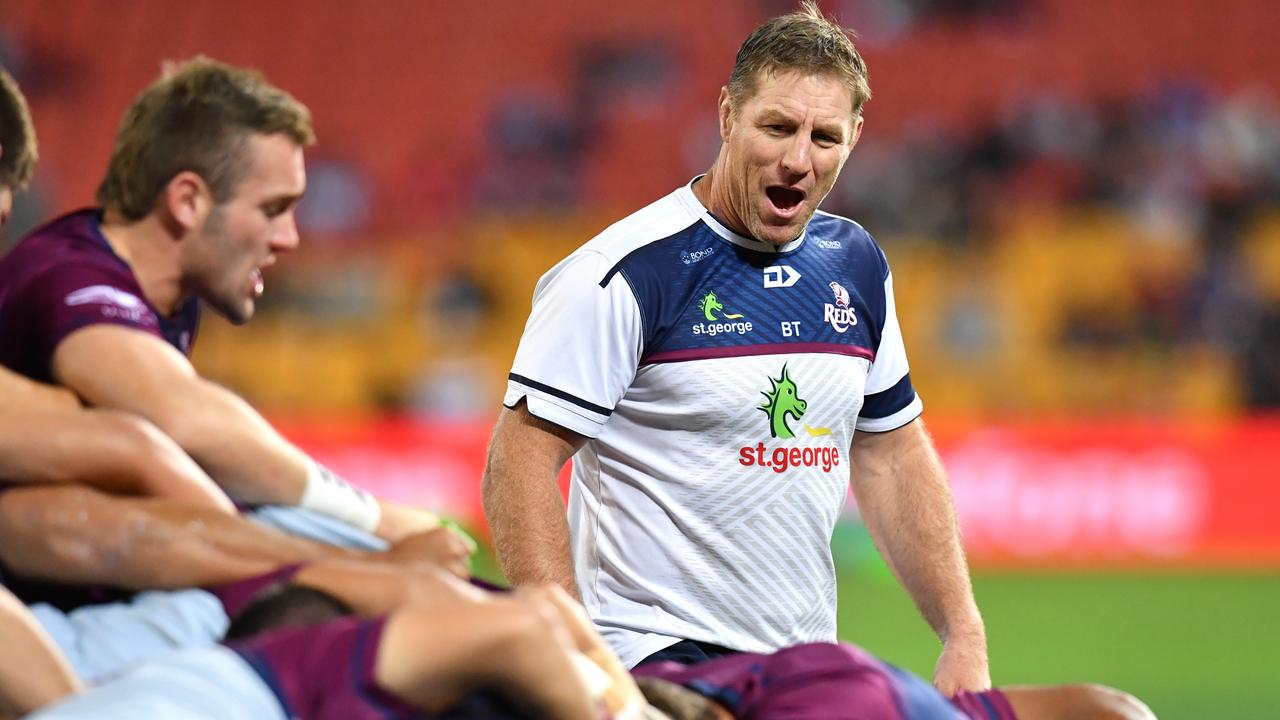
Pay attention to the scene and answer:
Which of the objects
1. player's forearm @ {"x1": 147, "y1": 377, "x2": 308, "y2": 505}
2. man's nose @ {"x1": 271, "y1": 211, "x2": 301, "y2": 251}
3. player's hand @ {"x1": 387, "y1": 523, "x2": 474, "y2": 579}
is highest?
man's nose @ {"x1": 271, "y1": 211, "x2": 301, "y2": 251}

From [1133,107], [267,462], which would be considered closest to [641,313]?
[267,462]

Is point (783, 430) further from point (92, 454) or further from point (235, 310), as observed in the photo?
point (92, 454)

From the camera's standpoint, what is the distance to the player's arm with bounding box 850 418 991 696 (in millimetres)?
4184

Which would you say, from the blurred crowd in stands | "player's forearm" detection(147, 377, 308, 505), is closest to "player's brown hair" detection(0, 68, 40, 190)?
"player's forearm" detection(147, 377, 308, 505)

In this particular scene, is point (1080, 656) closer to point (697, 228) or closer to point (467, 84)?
point (697, 228)

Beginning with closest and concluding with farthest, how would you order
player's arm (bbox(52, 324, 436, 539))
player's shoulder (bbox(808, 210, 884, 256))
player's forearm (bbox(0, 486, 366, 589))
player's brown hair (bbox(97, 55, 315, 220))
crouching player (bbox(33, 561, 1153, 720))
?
crouching player (bbox(33, 561, 1153, 720)) → player's forearm (bbox(0, 486, 366, 589)) → player's arm (bbox(52, 324, 436, 539)) → player's brown hair (bbox(97, 55, 315, 220)) → player's shoulder (bbox(808, 210, 884, 256))

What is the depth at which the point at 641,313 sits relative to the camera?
3.84m

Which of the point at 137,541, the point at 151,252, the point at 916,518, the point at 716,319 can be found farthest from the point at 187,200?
the point at 916,518

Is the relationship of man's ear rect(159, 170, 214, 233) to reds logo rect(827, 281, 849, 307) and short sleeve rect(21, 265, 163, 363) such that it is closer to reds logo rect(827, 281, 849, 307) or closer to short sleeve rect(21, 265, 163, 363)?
short sleeve rect(21, 265, 163, 363)

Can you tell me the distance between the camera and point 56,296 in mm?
3260

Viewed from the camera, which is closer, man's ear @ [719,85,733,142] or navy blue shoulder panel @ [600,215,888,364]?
navy blue shoulder panel @ [600,215,888,364]

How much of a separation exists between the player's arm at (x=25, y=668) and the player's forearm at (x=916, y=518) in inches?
90.8

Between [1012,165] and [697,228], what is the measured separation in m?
12.9

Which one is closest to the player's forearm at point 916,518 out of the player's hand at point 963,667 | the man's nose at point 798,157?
the player's hand at point 963,667
